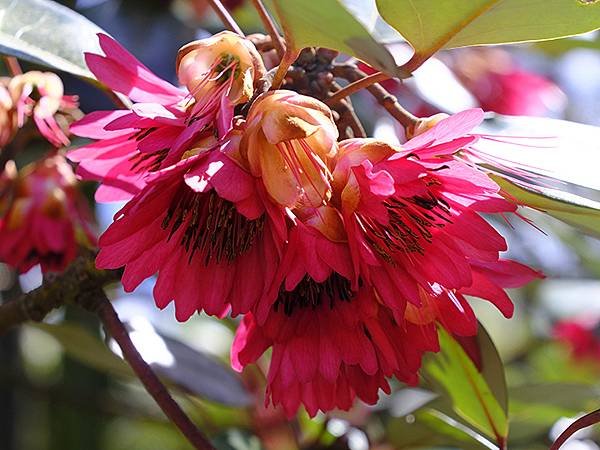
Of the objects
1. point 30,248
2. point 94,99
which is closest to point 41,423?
point 94,99

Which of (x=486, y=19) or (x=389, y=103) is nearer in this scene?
(x=486, y=19)

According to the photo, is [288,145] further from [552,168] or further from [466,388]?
[466,388]

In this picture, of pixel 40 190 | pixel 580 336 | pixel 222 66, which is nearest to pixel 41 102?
pixel 40 190

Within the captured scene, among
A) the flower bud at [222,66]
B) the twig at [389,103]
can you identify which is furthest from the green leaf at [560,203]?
the flower bud at [222,66]

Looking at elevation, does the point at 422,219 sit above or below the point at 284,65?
below

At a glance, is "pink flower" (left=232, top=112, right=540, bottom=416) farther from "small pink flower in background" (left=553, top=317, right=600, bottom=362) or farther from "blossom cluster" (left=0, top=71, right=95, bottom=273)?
"small pink flower in background" (left=553, top=317, right=600, bottom=362)

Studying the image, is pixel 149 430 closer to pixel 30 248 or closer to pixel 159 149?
pixel 30 248
